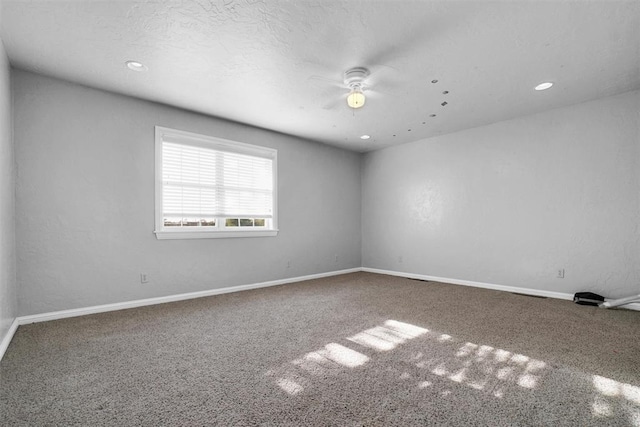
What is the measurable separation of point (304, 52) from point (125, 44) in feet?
5.31

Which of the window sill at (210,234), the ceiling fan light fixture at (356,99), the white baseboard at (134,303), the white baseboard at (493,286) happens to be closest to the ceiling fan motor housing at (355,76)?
the ceiling fan light fixture at (356,99)

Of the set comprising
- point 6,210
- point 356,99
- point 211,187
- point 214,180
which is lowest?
point 6,210

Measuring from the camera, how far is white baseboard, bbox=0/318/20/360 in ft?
7.67

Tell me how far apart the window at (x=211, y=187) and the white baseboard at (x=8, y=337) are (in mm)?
1546

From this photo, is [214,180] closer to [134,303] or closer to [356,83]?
[134,303]

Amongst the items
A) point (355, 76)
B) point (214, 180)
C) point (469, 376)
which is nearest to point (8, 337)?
point (214, 180)

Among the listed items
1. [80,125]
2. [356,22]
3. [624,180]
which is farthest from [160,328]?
[624,180]

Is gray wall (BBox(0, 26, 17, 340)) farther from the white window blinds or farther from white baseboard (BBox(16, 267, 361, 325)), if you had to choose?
the white window blinds

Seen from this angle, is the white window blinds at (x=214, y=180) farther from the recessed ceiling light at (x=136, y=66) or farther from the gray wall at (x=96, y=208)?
the recessed ceiling light at (x=136, y=66)

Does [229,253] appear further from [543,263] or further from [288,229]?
[543,263]

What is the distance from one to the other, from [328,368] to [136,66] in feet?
11.1

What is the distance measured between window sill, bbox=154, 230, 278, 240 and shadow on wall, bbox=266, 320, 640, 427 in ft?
8.76

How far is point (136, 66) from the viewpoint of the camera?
3.02m

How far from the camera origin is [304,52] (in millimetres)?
2775
